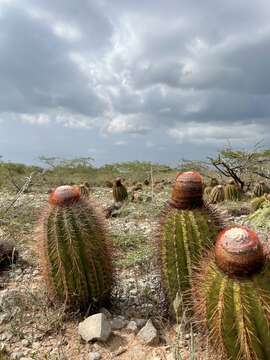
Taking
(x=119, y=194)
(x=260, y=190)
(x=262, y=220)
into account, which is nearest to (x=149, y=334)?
(x=262, y=220)

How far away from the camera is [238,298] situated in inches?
97.7

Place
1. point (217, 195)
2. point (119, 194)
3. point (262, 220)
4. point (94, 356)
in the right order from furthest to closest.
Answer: point (119, 194), point (217, 195), point (262, 220), point (94, 356)

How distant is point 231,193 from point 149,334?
8.05 meters

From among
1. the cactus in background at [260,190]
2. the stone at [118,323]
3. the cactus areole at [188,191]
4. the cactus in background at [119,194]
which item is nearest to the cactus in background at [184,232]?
the cactus areole at [188,191]

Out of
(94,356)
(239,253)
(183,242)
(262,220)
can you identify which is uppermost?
(239,253)

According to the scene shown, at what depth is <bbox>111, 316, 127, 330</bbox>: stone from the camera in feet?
12.1

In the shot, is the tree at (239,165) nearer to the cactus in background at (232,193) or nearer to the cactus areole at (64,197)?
the cactus in background at (232,193)

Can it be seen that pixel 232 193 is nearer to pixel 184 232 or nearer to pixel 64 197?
pixel 64 197

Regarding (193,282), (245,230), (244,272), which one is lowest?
(193,282)

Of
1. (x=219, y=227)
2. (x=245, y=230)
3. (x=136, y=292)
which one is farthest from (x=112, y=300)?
(x=245, y=230)

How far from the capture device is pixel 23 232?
6.93 metres

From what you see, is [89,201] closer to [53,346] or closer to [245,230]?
[53,346]

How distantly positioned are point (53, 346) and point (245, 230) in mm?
1704

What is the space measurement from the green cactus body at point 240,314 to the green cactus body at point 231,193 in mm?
8659
